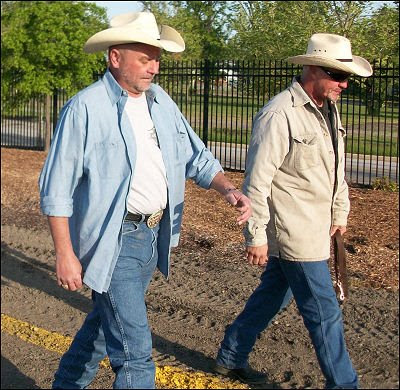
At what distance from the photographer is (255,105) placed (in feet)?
17.9

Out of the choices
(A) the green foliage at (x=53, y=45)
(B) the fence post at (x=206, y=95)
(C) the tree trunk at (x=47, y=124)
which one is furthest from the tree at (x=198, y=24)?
(C) the tree trunk at (x=47, y=124)

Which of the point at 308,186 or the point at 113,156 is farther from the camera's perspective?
the point at 308,186

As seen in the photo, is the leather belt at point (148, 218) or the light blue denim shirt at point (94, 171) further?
A: the leather belt at point (148, 218)

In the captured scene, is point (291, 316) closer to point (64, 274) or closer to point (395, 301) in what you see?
point (395, 301)

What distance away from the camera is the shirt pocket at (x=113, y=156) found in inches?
136

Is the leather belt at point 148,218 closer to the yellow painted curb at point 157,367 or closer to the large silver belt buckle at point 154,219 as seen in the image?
the large silver belt buckle at point 154,219

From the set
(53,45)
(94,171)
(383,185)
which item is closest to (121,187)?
(94,171)

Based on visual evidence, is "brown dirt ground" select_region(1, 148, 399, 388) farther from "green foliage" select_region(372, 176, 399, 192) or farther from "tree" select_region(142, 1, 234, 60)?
"tree" select_region(142, 1, 234, 60)

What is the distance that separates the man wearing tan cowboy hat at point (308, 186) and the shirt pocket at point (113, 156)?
0.64 m

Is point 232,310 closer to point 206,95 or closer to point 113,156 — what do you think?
point 113,156

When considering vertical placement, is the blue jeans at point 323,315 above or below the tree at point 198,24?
below

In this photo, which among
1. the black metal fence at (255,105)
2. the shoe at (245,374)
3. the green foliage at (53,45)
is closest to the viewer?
the shoe at (245,374)

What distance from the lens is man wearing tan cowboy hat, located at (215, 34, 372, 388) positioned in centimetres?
374

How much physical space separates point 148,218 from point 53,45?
1044 centimetres
